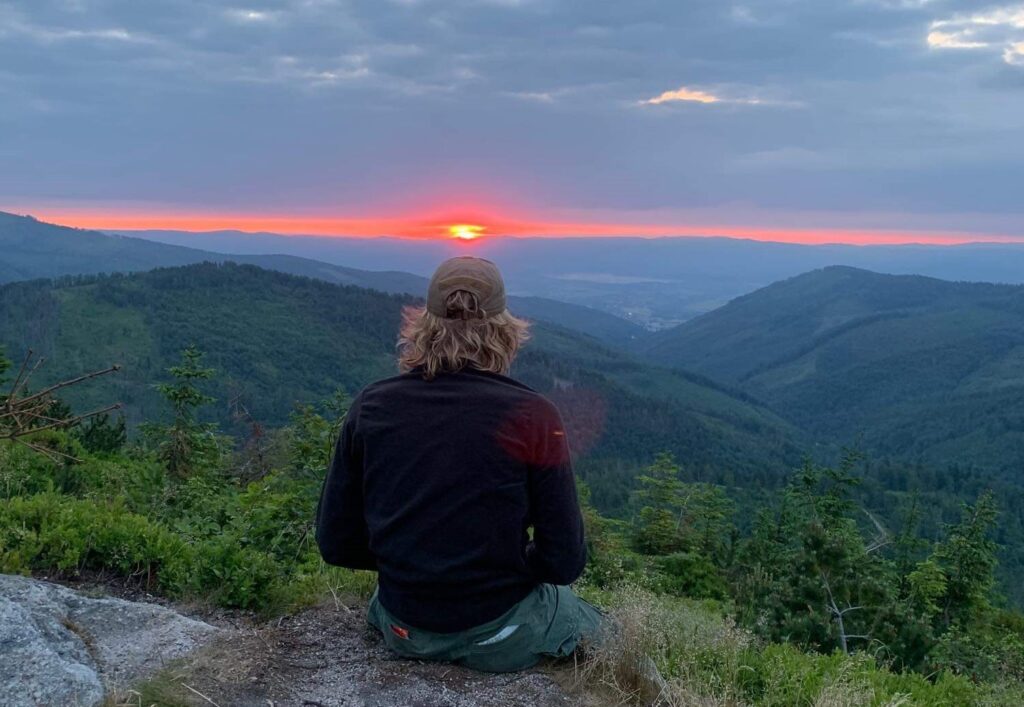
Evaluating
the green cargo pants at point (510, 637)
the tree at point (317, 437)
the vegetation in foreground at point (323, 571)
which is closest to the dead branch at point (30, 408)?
the vegetation in foreground at point (323, 571)

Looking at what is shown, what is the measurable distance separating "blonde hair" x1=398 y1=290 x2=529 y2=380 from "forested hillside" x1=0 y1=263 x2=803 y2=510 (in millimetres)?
75197

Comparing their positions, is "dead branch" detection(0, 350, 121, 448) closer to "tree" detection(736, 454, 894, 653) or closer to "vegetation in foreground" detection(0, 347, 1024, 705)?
"vegetation in foreground" detection(0, 347, 1024, 705)

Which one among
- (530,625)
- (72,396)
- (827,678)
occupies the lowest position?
(72,396)

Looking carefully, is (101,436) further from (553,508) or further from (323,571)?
(553,508)

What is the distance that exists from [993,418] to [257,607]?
153 meters

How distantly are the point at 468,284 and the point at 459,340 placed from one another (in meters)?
0.23

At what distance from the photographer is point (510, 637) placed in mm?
3301

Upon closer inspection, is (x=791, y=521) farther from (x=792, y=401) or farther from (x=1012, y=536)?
(x=792, y=401)

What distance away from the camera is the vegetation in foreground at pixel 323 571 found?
11.9 ft

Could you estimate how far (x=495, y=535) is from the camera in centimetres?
307

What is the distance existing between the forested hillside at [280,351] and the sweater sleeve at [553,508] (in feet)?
246

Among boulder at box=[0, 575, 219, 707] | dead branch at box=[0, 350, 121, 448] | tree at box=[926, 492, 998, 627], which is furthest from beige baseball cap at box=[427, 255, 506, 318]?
tree at box=[926, 492, 998, 627]

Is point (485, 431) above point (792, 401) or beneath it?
A: above

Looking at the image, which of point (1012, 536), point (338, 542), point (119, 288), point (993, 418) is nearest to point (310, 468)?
point (338, 542)
